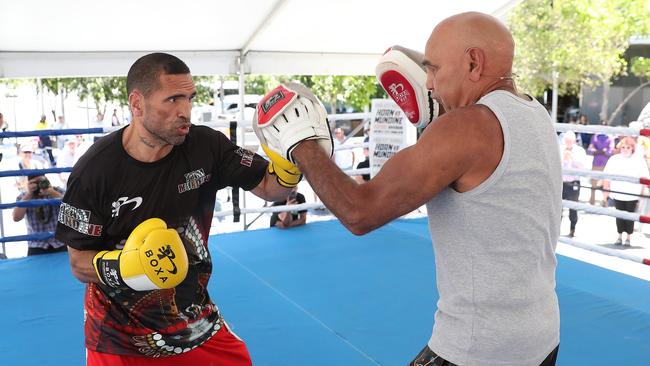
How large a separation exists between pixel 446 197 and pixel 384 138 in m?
4.06

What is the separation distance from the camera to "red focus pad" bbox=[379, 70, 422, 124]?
6.05ft

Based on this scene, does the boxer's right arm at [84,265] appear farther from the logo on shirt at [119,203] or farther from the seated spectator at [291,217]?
the seated spectator at [291,217]

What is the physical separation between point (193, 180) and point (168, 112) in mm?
245

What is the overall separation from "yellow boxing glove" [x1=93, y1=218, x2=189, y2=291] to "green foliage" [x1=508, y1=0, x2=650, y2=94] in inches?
557

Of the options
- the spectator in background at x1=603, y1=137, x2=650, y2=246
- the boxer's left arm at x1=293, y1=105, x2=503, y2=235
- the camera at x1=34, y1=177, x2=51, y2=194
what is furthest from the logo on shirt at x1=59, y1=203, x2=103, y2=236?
the spectator in background at x1=603, y1=137, x2=650, y2=246

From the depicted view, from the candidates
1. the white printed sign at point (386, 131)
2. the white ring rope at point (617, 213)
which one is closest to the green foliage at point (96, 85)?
the white printed sign at point (386, 131)

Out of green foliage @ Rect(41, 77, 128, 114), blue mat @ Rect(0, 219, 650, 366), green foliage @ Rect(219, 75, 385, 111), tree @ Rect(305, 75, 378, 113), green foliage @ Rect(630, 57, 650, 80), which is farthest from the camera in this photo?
green foliage @ Rect(41, 77, 128, 114)

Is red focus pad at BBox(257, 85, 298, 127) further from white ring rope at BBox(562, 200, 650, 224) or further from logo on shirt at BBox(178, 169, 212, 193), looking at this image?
white ring rope at BBox(562, 200, 650, 224)

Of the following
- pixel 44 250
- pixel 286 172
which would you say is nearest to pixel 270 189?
pixel 286 172

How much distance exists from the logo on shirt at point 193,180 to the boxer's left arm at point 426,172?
81cm

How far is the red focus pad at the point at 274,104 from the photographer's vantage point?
1598mm

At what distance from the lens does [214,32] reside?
5395mm

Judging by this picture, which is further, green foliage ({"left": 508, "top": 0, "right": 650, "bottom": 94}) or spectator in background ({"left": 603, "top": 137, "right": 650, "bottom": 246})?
green foliage ({"left": 508, "top": 0, "right": 650, "bottom": 94})

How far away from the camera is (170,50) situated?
5.58 m
